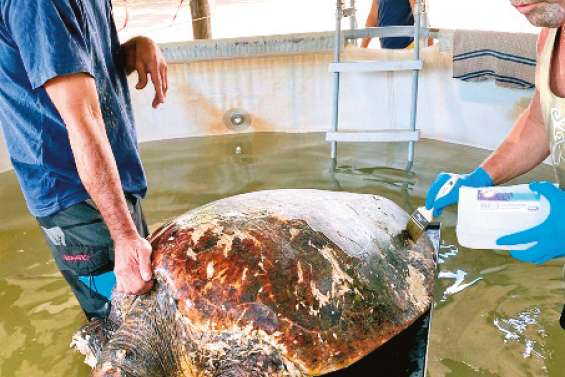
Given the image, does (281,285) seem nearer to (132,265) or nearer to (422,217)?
(132,265)

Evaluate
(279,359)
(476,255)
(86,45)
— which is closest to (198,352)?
(279,359)

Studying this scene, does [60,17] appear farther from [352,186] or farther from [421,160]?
[421,160]

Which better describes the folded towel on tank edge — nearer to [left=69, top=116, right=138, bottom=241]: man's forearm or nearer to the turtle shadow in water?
the turtle shadow in water

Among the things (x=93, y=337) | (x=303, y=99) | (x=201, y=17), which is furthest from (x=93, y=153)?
(x=201, y=17)

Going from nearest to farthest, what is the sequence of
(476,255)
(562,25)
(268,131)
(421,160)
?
(562,25), (476,255), (421,160), (268,131)

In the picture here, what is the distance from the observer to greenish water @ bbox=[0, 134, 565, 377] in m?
2.07

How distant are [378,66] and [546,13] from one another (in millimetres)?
2608

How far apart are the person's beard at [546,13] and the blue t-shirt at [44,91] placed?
49.3 inches

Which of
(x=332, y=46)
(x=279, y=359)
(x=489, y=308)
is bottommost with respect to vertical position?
(x=489, y=308)

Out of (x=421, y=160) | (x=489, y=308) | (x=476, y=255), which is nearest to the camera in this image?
(x=489, y=308)

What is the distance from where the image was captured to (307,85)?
15.7ft

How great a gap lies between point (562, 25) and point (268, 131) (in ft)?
11.9

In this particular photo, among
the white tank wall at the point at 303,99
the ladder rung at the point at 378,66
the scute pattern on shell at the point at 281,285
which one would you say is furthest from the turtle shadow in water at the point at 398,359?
the white tank wall at the point at 303,99

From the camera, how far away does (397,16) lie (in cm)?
485
